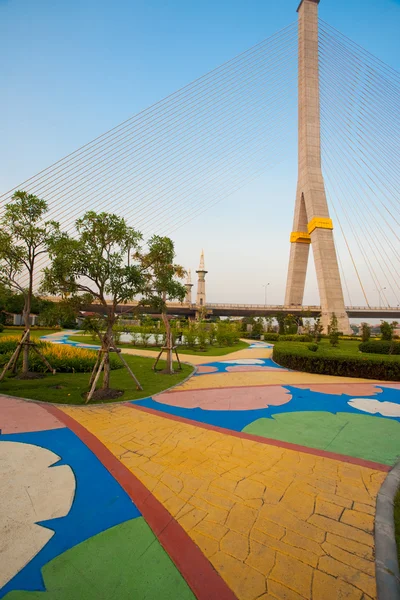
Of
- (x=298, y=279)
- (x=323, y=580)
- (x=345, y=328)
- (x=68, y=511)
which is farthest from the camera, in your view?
(x=298, y=279)

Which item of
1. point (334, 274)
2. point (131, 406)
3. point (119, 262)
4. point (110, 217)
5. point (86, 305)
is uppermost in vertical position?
point (334, 274)

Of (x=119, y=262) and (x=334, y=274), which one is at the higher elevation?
(x=334, y=274)

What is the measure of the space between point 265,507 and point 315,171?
42.5 metres

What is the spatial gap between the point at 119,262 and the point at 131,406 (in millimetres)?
3540

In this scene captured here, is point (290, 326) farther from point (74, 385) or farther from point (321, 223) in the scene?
point (74, 385)

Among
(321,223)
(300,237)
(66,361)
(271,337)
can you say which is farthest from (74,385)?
(300,237)

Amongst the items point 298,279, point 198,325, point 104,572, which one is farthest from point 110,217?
point 298,279

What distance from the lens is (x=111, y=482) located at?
3436 mm

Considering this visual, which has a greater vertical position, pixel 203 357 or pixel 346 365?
pixel 346 365

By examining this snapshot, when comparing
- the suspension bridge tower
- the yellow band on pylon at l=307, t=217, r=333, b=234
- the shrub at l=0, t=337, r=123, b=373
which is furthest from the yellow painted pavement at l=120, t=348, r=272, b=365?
the yellow band on pylon at l=307, t=217, r=333, b=234

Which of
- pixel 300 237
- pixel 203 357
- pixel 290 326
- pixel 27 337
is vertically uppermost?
pixel 300 237

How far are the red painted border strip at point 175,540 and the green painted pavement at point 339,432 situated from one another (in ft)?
7.83

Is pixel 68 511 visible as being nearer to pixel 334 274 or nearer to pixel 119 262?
pixel 119 262

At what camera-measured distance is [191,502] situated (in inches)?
121
